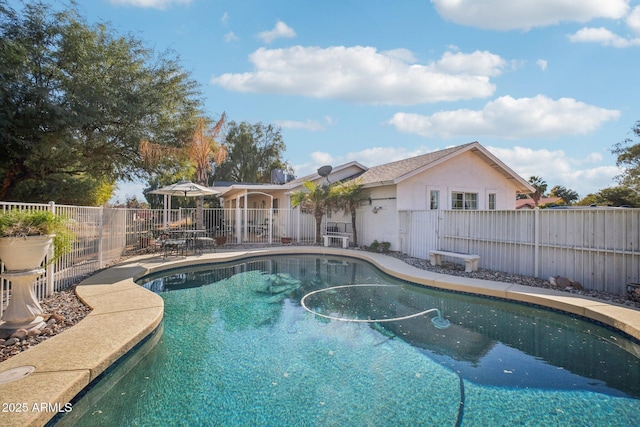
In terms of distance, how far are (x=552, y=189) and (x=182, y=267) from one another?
58202 mm

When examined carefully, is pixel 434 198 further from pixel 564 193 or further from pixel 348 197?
pixel 564 193

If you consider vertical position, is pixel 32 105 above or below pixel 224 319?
above

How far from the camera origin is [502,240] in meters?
9.07

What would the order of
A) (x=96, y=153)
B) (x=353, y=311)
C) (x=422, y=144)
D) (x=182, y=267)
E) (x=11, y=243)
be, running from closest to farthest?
(x=11, y=243)
(x=353, y=311)
(x=182, y=267)
(x=96, y=153)
(x=422, y=144)

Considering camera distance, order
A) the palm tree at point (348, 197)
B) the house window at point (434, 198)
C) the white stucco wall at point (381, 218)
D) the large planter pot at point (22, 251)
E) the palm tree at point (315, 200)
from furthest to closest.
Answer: the palm tree at point (315, 200) → the house window at point (434, 198) → the palm tree at point (348, 197) → the white stucco wall at point (381, 218) → the large planter pot at point (22, 251)

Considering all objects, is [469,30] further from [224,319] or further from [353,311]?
[224,319]

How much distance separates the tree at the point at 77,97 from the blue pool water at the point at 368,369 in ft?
22.5

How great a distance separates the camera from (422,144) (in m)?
20.2

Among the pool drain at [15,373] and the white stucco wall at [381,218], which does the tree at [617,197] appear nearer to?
the white stucco wall at [381,218]

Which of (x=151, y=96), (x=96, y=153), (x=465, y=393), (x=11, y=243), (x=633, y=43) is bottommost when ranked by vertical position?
(x=465, y=393)

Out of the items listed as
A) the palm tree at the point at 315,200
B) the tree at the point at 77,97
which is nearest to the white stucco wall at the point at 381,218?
the palm tree at the point at 315,200

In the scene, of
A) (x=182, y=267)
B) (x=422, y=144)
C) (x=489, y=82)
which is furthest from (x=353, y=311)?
(x=422, y=144)

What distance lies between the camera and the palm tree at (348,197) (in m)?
14.0

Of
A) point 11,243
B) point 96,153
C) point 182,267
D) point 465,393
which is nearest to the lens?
point 465,393
